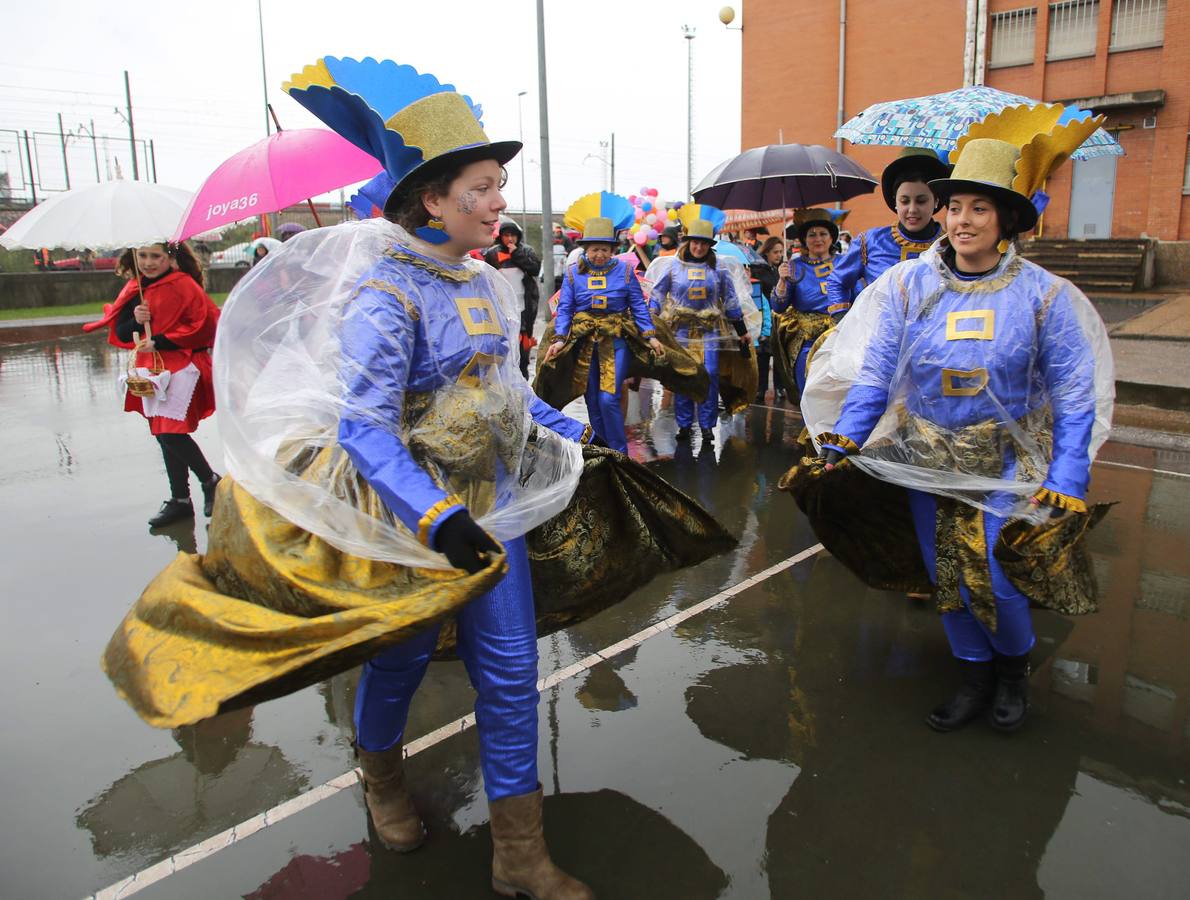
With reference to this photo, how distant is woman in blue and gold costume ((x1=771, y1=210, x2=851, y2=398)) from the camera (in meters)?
6.62

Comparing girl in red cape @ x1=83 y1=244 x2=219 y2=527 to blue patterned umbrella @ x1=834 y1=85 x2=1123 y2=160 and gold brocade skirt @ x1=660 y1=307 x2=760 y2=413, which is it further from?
blue patterned umbrella @ x1=834 y1=85 x2=1123 y2=160

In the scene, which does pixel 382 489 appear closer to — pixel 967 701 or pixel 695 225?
pixel 967 701

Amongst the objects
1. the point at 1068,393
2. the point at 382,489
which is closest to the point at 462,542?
the point at 382,489

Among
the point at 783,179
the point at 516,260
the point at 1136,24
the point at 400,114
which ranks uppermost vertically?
the point at 1136,24

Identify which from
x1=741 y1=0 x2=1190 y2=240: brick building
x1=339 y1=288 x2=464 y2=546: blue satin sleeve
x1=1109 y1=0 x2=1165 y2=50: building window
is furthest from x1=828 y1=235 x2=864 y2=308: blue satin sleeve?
x1=1109 y1=0 x2=1165 y2=50: building window

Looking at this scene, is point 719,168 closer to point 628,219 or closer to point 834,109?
point 628,219

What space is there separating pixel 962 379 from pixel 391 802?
2.07 m

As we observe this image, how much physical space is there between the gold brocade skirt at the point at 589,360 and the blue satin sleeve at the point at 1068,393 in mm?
3988

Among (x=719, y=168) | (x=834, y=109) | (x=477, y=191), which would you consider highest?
(x=834, y=109)

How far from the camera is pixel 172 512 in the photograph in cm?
527

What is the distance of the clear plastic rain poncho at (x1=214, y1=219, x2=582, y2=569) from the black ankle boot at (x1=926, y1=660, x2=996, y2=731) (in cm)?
148

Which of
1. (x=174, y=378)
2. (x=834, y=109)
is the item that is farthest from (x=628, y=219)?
(x=834, y=109)

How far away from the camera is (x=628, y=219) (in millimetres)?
7020

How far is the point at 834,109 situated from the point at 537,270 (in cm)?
1795
